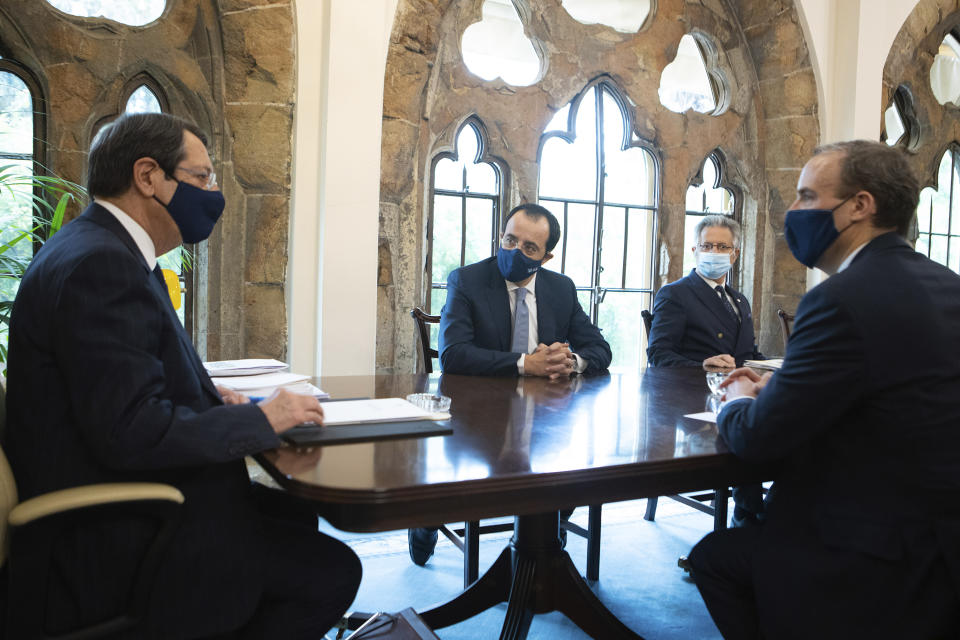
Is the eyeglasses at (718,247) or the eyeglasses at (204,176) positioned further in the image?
the eyeglasses at (718,247)

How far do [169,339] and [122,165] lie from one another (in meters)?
0.41

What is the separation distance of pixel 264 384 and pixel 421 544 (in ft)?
4.33

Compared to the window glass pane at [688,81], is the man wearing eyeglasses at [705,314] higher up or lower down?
lower down

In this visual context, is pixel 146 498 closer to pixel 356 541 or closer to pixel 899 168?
pixel 899 168

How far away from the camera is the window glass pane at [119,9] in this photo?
12.0 ft

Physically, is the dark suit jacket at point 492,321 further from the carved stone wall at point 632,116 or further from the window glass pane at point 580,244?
the window glass pane at point 580,244

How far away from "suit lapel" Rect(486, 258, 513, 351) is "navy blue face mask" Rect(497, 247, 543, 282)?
0.21 ft

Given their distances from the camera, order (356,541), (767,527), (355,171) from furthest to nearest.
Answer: (355,171) < (356,541) < (767,527)

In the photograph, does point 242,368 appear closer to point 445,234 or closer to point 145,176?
point 145,176

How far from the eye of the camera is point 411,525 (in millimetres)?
1331

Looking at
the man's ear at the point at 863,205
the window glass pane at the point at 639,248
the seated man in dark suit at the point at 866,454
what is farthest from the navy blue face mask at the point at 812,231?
the window glass pane at the point at 639,248

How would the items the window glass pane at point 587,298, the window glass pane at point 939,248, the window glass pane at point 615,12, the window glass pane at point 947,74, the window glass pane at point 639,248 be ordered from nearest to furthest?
1. the window glass pane at point 615,12
2. the window glass pane at point 587,298
3. the window glass pane at point 639,248
4. the window glass pane at point 947,74
5. the window glass pane at point 939,248

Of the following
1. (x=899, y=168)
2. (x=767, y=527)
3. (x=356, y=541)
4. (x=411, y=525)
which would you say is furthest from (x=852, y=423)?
(x=356, y=541)

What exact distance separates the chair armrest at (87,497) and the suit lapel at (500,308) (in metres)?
1.90
